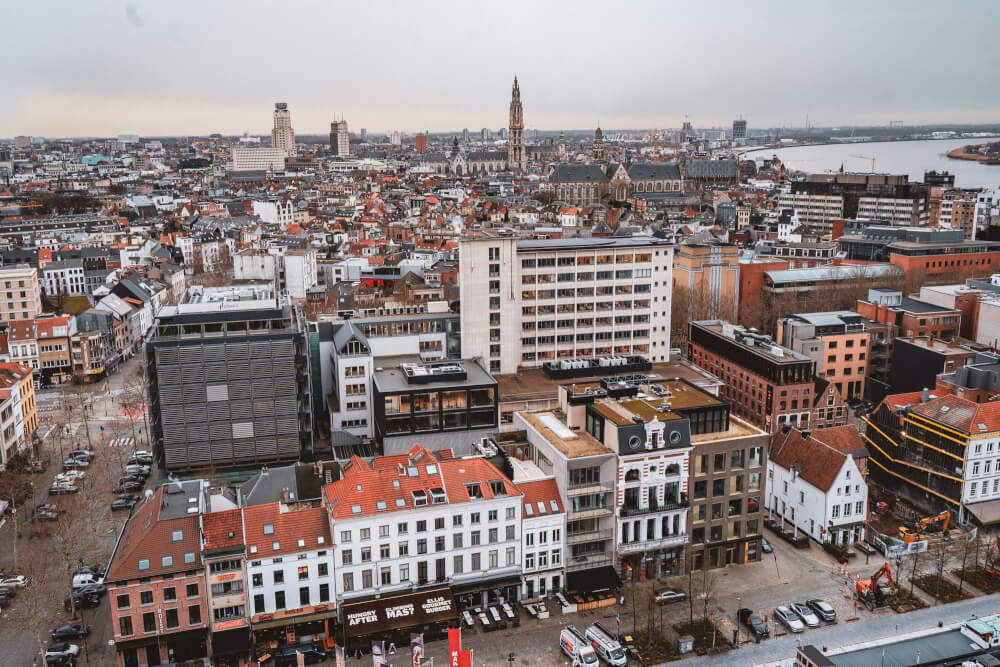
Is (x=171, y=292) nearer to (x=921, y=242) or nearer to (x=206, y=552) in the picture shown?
(x=206, y=552)

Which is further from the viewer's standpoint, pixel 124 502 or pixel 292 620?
pixel 124 502

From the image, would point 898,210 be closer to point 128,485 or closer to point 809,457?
point 809,457

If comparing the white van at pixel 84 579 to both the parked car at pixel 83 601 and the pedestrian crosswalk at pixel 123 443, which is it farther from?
the pedestrian crosswalk at pixel 123 443

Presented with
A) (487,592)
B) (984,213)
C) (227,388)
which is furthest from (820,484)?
(984,213)

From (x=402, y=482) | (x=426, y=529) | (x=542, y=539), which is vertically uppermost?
(x=402, y=482)

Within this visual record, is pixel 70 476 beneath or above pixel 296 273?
beneath

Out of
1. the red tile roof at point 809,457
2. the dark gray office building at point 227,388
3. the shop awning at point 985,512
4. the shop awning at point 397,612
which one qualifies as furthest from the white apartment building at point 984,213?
the shop awning at point 397,612

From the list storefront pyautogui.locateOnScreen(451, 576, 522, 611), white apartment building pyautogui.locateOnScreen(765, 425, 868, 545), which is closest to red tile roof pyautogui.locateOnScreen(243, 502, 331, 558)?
storefront pyautogui.locateOnScreen(451, 576, 522, 611)
